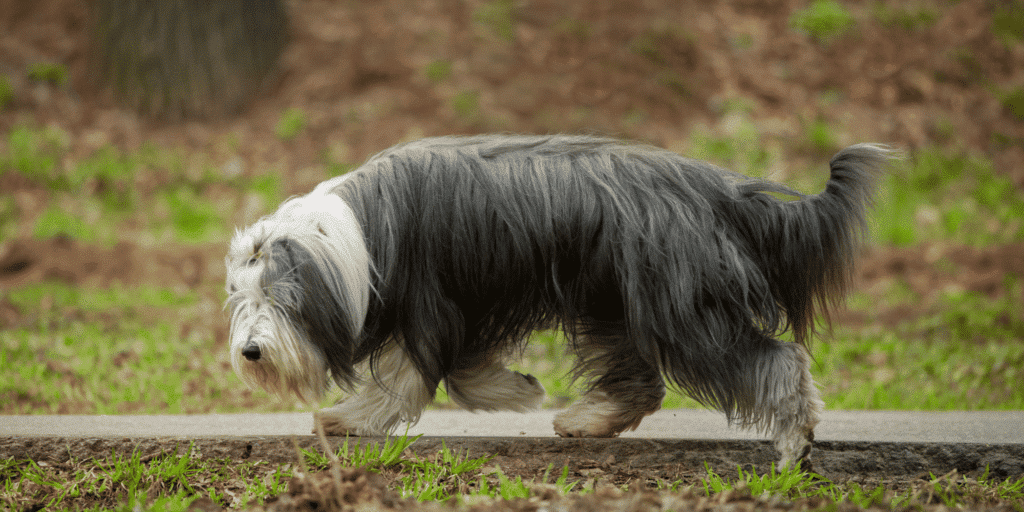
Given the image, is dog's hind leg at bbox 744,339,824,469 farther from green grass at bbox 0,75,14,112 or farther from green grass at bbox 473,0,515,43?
green grass at bbox 0,75,14,112

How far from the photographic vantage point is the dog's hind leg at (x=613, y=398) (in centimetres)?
365

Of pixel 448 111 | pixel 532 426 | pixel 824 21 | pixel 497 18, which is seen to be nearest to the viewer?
pixel 532 426

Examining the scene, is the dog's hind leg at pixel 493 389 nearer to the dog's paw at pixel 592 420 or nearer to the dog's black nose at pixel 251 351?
the dog's paw at pixel 592 420

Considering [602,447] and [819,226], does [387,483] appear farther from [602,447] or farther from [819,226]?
[819,226]

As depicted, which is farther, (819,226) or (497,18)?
(497,18)

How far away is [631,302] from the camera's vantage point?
128 inches

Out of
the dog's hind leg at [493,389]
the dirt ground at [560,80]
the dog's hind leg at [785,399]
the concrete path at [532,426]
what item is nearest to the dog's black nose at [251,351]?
the concrete path at [532,426]

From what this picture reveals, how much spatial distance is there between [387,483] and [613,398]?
3.52 ft

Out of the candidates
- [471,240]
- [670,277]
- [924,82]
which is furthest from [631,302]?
[924,82]

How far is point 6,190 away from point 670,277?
27.1 feet

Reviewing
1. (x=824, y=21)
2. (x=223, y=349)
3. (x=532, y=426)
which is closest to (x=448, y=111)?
(x=223, y=349)

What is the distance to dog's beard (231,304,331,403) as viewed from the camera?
3.12 meters

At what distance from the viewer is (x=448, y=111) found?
9.80 m

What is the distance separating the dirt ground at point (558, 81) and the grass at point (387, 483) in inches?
239
